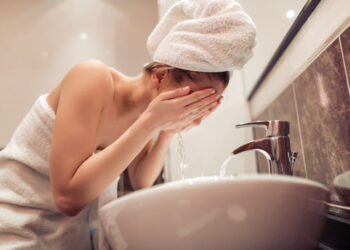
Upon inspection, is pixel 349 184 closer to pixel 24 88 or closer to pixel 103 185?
pixel 103 185

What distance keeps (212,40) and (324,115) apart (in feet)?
0.95

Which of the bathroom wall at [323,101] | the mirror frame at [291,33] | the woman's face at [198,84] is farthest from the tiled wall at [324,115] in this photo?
the woman's face at [198,84]

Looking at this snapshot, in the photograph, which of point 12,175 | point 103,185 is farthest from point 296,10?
point 12,175

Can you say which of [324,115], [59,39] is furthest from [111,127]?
[59,39]

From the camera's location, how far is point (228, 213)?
29 centimetres

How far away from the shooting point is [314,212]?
1.08 feet

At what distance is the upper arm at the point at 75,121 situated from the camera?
55cm

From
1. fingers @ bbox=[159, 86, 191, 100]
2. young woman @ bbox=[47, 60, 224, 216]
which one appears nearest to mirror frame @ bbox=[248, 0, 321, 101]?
young woman @ bbox=[47, 60, 224, 216]

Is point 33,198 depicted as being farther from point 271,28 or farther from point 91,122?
point 271,28

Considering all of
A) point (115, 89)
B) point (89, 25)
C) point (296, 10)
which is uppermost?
point (89, 25)

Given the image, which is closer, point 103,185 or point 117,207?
point 117,207

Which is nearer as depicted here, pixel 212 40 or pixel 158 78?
pixel 212 40

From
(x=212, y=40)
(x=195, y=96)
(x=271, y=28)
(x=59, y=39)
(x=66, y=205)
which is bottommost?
(x=66, y=205)

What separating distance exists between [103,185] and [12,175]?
0.83ft
